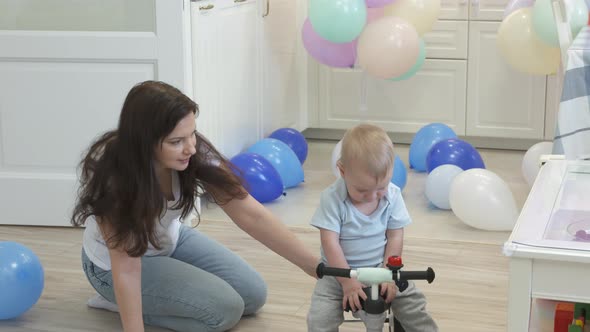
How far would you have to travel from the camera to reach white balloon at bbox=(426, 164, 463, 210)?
145 inches

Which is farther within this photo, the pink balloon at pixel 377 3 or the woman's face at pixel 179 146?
the pink balloon at pixel 377 3

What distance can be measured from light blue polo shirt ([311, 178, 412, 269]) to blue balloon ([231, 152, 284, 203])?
63.6 inches

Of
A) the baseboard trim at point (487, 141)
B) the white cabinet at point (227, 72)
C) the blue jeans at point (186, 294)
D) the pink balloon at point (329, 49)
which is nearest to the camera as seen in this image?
the blue jeans at point (186, 294)

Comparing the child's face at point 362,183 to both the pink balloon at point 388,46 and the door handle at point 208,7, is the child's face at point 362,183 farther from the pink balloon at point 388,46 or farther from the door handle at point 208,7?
the pink balloon at point 388,46

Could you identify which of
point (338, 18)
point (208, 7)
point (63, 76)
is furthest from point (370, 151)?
point (338, 18)

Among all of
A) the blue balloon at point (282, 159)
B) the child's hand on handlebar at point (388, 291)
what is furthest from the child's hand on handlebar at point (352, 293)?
the blue balloon at point (282, 159)

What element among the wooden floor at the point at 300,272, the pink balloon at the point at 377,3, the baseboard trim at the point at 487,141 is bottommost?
the baseboard trim at the point at 487,141

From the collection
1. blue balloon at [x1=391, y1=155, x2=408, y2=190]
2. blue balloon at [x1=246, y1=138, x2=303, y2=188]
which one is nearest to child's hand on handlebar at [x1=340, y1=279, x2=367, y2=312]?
blue balloon at [x1=391, y1=155, x2=408, y2=190]

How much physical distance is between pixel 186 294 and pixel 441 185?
147 cm

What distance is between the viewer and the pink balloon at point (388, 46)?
3.97m

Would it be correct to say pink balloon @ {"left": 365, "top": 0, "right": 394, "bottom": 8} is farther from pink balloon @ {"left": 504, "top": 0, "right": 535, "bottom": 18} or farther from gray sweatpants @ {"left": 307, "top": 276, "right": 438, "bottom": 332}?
gray sweatpants @ {"left": 307, "top": 276, "right": 438, "bottom": 332}

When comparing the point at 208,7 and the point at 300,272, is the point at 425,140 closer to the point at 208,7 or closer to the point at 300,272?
the point at 208,7

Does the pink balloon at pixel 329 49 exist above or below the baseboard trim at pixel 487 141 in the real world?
above

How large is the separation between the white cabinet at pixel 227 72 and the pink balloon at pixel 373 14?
1.76 ft
